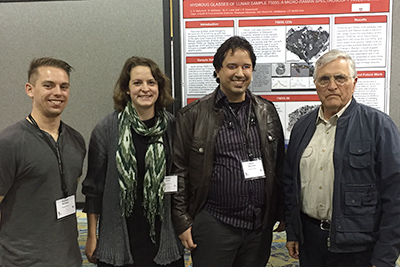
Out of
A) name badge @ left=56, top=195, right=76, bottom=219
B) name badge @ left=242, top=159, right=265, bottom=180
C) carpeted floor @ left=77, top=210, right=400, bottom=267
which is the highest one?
name badge @ left=242, top=159, right=265, bottom=180

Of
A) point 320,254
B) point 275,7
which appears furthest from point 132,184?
point 275,7

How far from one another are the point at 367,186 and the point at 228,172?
Answer: 0.67 m

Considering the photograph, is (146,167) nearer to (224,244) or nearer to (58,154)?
(58,154)

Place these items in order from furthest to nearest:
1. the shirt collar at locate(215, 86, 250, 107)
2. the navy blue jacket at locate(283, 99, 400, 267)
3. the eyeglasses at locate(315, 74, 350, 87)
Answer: the shirt collar at locate(215, 86, 250, 107) → the eyeglasses at locate(315, 74, 350, 87) → the navy blue jacket at locate(283, 99, 400, 267)

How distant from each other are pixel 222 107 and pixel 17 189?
1085mm

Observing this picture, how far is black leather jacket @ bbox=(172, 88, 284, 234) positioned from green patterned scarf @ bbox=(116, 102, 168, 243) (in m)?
0.10

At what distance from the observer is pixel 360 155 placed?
144cm

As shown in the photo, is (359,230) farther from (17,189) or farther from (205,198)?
(17,189)

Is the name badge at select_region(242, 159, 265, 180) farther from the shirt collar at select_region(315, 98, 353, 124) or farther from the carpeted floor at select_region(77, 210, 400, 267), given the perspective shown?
the carpeted floor at select_region(77, 210, 400, 267)

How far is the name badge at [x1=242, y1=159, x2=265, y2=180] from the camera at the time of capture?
5.27ft

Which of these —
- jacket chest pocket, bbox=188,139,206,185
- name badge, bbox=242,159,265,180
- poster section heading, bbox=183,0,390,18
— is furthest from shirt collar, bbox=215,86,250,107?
poster section heading, bbox=183,0,390,18

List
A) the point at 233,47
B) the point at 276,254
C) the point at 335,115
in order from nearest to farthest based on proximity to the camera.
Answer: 1. the point at 335,115
2. the point at 233,47
3. the point at 276,254

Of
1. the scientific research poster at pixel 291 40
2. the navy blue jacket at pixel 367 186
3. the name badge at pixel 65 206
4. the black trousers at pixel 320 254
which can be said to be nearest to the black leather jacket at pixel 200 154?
the black trousers at pixel 320 254

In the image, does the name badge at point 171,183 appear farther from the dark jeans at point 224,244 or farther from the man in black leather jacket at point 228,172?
the dark jeans at point 224,244
